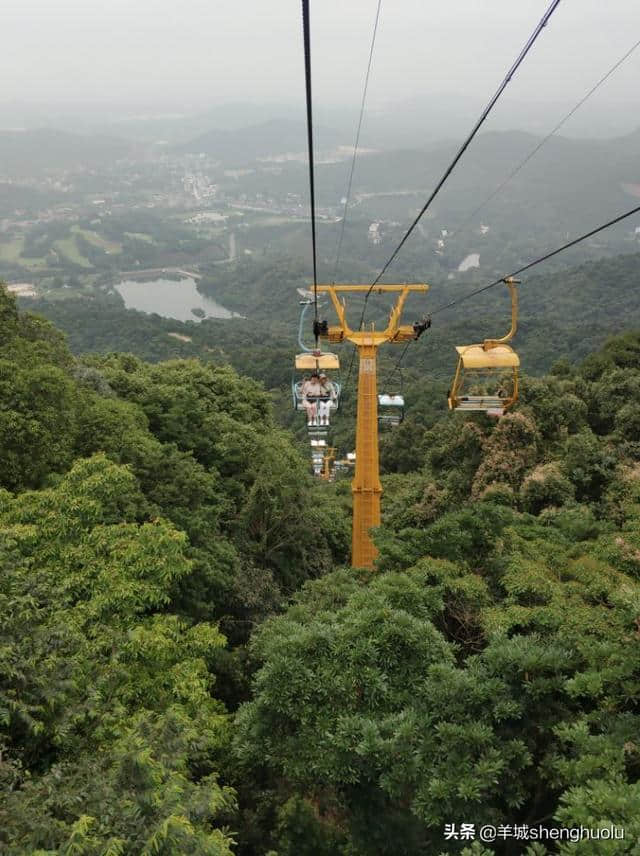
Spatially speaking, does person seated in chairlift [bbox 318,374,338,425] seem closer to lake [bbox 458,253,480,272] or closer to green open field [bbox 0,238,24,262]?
lake [bbox 458,253,480,272]

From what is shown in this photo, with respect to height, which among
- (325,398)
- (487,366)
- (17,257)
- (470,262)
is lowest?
(325,398)

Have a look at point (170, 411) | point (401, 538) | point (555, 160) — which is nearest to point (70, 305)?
point (170, 411)

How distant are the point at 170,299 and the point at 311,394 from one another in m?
103

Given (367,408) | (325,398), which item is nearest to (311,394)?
(325,398)

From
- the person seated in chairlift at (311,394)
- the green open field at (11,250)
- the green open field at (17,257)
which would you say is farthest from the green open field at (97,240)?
the person seated in chairlift at (311,394)

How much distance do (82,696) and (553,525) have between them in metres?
7.86

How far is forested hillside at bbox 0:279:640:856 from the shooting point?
416 centimetres

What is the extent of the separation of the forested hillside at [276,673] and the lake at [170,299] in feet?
292

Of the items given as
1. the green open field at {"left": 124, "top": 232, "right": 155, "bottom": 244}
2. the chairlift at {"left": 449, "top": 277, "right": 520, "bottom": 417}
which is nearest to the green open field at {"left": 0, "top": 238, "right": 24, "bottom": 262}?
the green open field at {"left": 124, "top": 232, "right": 155, "bottom": 244}

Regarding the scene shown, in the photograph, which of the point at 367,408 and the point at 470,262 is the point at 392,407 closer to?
the point at 367,408

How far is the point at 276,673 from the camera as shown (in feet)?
17.6

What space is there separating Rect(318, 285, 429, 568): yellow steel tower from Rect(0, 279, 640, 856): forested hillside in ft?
8.46

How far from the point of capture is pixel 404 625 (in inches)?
227

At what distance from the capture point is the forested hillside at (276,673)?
416 centimetres
